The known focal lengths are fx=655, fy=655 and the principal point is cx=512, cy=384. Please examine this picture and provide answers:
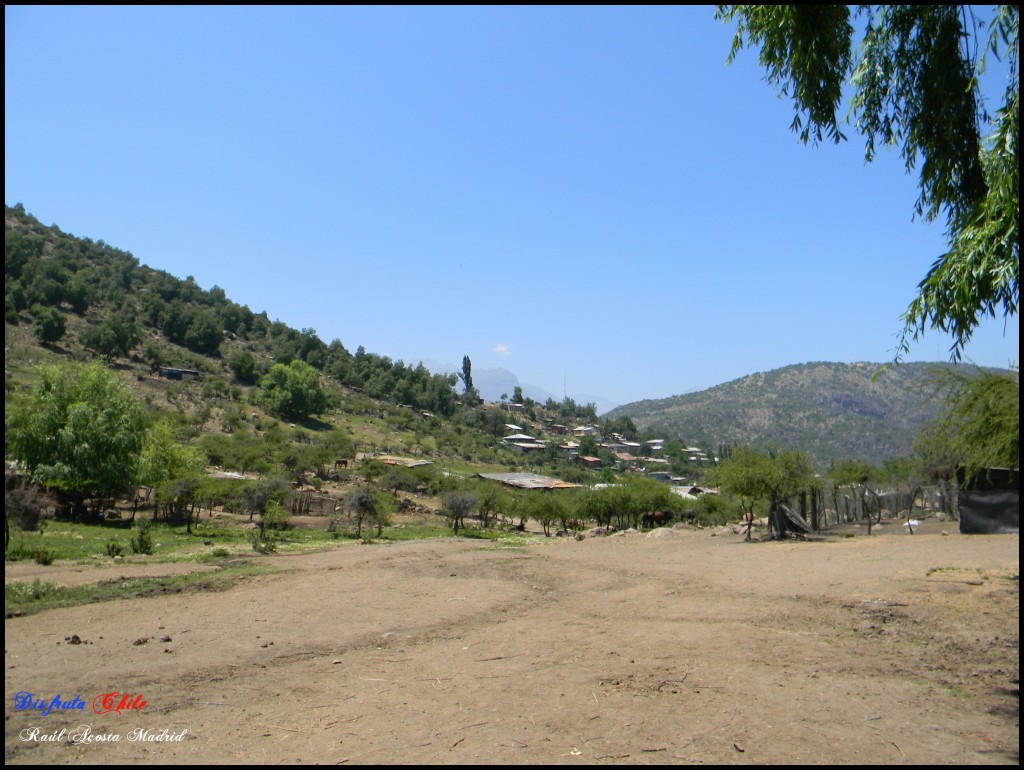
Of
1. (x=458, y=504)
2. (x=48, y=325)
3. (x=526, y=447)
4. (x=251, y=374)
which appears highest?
(x=48, y=325)

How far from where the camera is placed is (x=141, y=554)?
21453 mm

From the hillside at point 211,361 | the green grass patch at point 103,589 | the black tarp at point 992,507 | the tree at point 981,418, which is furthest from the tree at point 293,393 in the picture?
the tree at point 981,418

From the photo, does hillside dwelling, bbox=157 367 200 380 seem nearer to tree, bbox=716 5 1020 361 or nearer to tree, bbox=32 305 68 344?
tree, bbox=32 305 68 344

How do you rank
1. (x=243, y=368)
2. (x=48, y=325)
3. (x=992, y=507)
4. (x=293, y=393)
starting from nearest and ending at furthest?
(x=992, y=507), (x=48, y=325), (x=293, y=393), (x=243, y=368)

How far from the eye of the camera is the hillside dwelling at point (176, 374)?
261 feet

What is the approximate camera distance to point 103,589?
13820 mm

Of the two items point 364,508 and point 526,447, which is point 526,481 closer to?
point 364,508

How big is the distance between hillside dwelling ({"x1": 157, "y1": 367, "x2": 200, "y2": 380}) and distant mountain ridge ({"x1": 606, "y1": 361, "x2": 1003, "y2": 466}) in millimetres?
84267

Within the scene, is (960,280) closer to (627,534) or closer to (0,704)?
(0,704)

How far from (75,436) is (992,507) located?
132 ft

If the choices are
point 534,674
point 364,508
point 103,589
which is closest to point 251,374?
point 364,508

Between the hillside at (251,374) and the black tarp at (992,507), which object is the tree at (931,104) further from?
the hillside at (251,374)

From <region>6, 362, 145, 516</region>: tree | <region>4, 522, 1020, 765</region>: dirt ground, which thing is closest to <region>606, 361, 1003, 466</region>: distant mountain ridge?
<region>6, 362, 145, 516</region>: tree

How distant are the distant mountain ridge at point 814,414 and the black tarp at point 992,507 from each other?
84009mm
